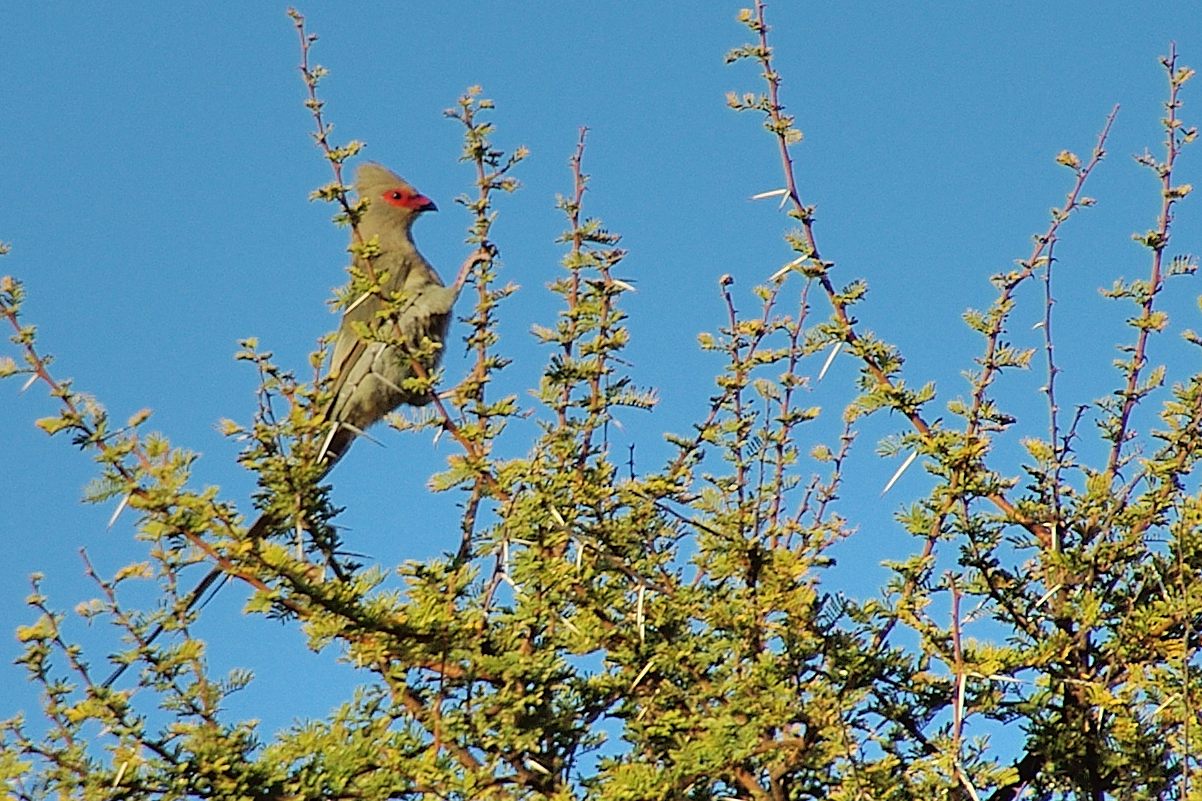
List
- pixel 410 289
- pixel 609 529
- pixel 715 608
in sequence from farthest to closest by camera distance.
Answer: pixel 410 289 < pixel 609 529 < pixel 715 608

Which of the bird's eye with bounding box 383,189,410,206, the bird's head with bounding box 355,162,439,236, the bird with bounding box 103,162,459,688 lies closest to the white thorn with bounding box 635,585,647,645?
the bird with bounding box 103,162,459,688

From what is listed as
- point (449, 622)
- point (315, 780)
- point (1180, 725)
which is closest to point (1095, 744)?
point (1180, 725)

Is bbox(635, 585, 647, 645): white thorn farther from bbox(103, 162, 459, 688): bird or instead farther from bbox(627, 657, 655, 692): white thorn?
bbox(103, 162, 459, 688): bird

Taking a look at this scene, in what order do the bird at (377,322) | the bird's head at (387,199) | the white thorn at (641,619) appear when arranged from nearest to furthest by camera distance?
the white thorn at (641,619)
the bird at (377,322)
the bird's head at (387,199)

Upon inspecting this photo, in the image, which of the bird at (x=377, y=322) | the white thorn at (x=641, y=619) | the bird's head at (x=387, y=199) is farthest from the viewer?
the bird's head at (x=387, y=199)

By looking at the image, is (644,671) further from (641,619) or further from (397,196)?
(397,196)

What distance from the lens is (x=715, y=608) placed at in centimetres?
334

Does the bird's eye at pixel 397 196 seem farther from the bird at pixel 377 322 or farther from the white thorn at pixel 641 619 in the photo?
the white thorn at pixel 641 619

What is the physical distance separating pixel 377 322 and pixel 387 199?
3.32 metres

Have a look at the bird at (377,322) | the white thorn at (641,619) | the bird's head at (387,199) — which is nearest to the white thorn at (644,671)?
the white thorn at (641,619)

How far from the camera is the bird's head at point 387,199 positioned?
686 centimetres

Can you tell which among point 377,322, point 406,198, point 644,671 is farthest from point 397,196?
point 644,671

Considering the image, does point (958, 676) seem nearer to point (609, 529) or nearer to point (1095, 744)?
point (1095, 744)

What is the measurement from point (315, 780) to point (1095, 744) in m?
1.73
